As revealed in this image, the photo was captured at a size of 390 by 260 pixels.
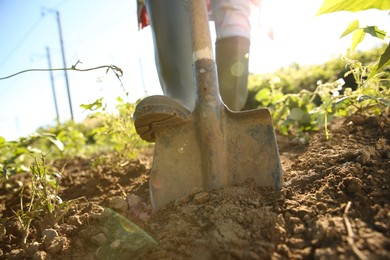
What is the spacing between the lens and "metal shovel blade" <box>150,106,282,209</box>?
43.3 inches

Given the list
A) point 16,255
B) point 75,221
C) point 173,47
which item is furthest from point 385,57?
point 16,255

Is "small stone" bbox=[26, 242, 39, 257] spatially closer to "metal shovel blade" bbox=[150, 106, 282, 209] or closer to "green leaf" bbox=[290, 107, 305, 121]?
"metal shovel blade" bbox=[150, 106, 282, 209]

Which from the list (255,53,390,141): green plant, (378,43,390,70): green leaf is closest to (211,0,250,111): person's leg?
(255,53,390,141): green plant

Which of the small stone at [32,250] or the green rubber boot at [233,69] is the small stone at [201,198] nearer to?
the small stone at [32,250]

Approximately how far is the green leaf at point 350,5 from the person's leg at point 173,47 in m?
0.65

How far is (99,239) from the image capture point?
0.90m

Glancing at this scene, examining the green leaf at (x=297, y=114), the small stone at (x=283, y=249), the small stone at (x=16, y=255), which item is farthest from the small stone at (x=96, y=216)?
the green leaf at (x=297, y=114)

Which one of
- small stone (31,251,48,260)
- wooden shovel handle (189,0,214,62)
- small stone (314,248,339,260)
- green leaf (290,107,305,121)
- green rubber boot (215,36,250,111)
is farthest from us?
green leaf (290,107,305,121)

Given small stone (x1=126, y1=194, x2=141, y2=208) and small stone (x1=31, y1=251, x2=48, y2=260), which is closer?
small stone (x1=31, y1=251, x2=48, y2=260)

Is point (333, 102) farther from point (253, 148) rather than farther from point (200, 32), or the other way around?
point (200, 32)

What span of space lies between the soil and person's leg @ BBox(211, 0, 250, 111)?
24.4 inches

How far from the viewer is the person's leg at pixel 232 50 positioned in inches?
68.5

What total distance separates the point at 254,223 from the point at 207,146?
0.38 meters

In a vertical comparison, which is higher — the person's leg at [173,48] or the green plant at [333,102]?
the person's leg at [173,48]
